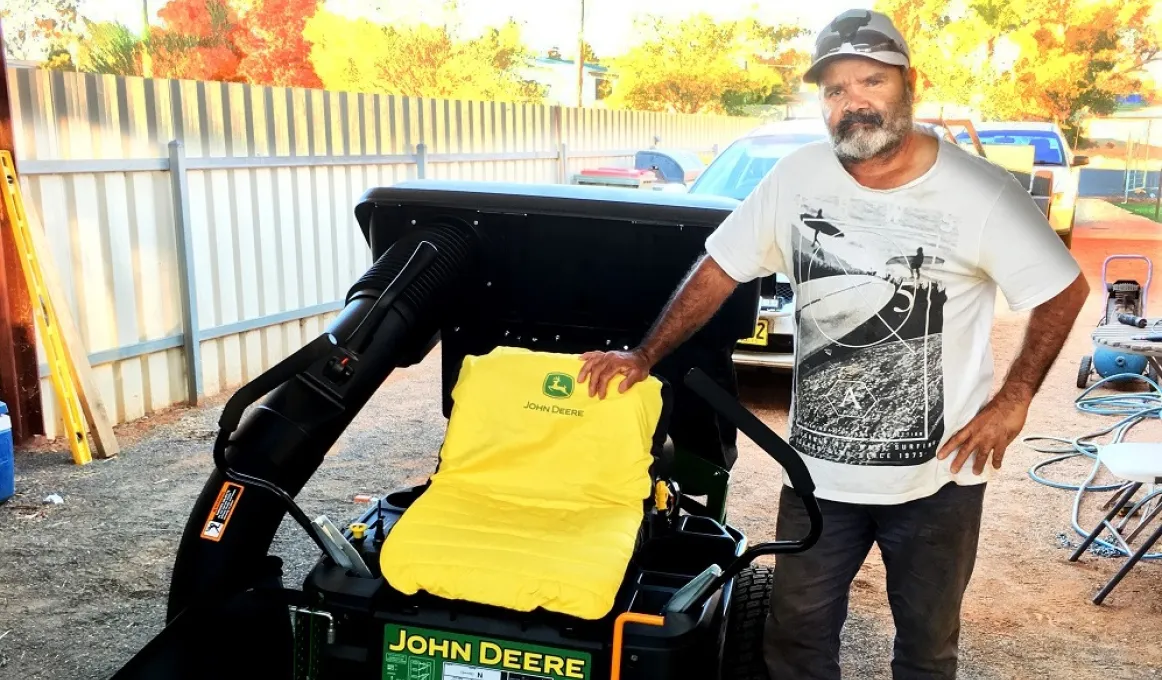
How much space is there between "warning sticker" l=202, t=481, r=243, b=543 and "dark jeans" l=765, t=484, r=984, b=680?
1280 millimetres

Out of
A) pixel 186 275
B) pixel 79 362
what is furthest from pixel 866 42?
pixel 186 275

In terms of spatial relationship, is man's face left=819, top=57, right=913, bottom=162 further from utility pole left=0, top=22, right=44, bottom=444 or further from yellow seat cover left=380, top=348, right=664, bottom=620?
utility pole left=0, top=22, right=44, bottom=444

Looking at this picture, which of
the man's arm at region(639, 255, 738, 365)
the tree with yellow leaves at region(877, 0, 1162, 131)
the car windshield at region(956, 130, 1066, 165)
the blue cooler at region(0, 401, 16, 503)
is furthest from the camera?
the tree with yellow leaves at region(877, 0, 1162, 131)

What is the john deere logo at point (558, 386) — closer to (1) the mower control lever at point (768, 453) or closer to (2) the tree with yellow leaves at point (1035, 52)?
(1) the mower control lever at point (768, 453)

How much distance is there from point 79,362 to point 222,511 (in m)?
3.43

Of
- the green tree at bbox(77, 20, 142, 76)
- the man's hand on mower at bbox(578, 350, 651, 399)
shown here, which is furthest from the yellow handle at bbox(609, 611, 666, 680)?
→ the green tree at bbox(77, 20, 142, 76)

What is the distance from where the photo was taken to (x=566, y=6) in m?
31.5

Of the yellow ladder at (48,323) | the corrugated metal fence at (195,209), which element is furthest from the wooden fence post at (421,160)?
the yellow ladder at (48,323)

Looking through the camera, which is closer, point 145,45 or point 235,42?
point 145,45

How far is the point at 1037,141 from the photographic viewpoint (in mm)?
13852

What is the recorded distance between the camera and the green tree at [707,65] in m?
35.2

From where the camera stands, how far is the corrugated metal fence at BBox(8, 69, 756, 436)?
540 cm

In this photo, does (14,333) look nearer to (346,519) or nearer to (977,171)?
(346,519)

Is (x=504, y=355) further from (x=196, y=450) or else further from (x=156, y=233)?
(x=156, y=233)
